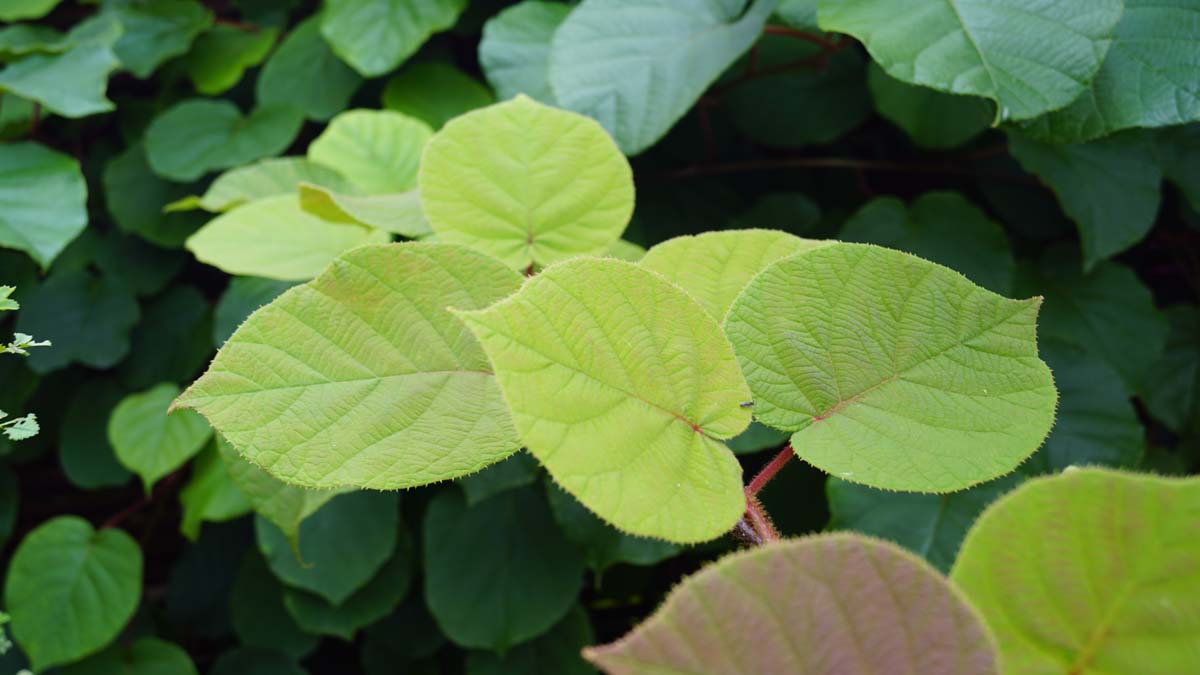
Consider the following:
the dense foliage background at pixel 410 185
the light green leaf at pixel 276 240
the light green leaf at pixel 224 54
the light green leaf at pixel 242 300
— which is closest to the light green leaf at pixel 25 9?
the dense foliage background at pixel 410 185

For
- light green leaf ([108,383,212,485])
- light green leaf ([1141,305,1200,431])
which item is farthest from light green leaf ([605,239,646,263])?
light green leaf ([1141,305,1200,431])

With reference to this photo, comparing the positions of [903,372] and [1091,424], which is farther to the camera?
[1091,424]

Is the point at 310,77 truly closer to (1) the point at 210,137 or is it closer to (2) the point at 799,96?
(1) the point at 210,137

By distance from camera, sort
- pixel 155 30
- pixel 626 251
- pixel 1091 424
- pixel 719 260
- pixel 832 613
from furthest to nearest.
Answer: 1. pixel 155 30
2. pixel 1091 424
3. pixel 626 251
4. pixel 719 260
5. pixel 832 613

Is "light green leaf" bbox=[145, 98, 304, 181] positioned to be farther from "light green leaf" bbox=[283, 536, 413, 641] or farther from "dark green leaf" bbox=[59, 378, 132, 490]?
"light green leaf" bbox=[283, 536, 413, 641]

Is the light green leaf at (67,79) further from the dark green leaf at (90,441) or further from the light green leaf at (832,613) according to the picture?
the light green leaf at (832,613)

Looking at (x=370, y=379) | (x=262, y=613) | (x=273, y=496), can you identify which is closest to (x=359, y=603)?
(x=262, y=613)
